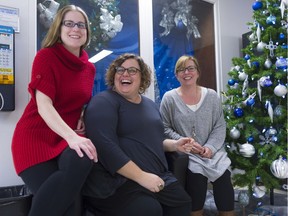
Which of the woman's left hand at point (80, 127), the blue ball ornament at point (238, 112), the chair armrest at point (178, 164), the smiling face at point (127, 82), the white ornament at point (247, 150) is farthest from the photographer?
the blue ball ornament at point (238, 112)

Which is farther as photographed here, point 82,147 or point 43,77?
point 43,77

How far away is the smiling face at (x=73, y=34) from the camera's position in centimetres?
147

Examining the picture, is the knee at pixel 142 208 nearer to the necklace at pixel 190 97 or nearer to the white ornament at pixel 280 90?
the necklace at pixel 190 97

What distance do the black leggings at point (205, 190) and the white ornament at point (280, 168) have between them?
0.34 m

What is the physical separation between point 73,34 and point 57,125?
0.52 meters

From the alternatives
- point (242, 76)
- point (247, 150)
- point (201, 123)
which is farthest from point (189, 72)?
point (247, 150)

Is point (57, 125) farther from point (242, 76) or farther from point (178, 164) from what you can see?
point (242, 76)

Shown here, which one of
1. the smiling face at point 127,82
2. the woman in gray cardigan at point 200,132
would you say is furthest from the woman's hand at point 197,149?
the smiling face at point 127,82

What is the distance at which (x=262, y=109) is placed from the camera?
2223mm

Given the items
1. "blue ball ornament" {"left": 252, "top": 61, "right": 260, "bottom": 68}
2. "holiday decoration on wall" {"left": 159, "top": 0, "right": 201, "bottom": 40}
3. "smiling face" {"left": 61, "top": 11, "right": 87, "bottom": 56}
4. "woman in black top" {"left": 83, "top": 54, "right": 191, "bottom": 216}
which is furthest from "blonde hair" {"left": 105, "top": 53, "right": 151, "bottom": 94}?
"holiday decoration on wall" {"left": 159, "top": 0, "right": 201, "bottom": 40}

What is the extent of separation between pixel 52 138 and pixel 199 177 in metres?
0.99

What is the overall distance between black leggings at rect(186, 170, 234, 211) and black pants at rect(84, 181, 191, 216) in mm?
306

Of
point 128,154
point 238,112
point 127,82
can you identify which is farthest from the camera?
point 238,112

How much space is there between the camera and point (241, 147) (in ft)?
6.97
